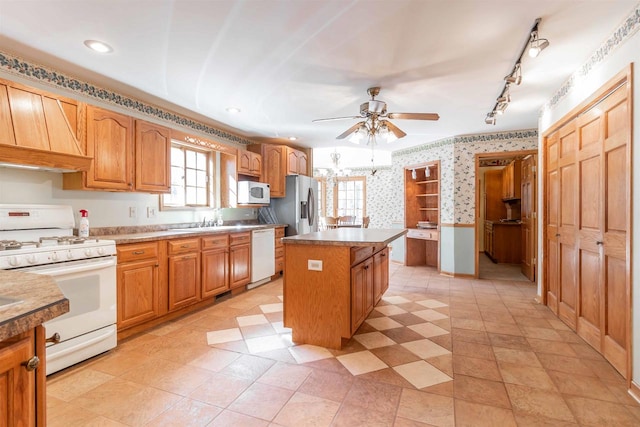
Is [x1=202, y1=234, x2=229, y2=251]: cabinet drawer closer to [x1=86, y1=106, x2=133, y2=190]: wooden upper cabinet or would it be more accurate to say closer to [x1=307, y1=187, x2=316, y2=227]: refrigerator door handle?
[x1=86, y1=106, x2=133, y2=190]: wooden upper cabinet

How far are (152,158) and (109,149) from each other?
0.46m

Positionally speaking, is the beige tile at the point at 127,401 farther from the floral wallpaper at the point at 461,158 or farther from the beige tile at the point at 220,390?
the floral wallpaper at the point at 461,158

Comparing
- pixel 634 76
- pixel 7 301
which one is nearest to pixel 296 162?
pixel 634 76

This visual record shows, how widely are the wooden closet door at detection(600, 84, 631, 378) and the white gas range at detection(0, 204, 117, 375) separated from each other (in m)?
3.63

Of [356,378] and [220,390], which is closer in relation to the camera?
[220,390]

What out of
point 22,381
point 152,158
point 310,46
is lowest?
point 22,381

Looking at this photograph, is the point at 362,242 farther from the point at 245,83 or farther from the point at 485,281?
the point at 485,281

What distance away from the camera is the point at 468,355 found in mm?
2424

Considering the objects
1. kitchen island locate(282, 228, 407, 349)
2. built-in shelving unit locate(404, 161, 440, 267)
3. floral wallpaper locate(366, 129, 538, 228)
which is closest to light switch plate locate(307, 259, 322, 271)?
kitchen island locate(282, 228, 407, 349)

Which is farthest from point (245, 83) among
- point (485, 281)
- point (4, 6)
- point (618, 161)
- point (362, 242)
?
point (485, 281)

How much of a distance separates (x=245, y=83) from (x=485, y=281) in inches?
176

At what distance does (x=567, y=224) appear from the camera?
3059mm

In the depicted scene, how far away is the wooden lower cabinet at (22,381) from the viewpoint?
78 cm

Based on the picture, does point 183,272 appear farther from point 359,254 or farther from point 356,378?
point 356,378
